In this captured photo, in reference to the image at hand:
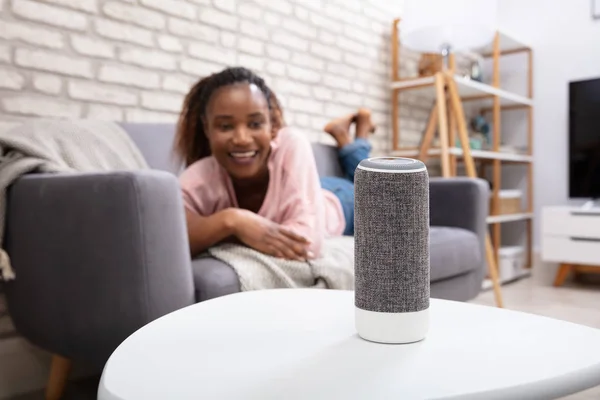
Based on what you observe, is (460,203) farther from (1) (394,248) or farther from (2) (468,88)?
(1) (394,248)

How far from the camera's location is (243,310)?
73 cm

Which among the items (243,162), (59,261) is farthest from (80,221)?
(243,162)

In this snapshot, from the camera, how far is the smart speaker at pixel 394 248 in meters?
0.54

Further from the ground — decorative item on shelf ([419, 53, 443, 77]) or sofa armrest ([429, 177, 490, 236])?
decorative item on shelf ([419, 53, 443, 77])

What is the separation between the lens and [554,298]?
2.68 m

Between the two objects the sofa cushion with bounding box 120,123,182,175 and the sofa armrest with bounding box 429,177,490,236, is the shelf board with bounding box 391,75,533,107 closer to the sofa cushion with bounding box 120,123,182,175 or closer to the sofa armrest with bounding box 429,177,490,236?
the sofa armrest with bounding box 429,177,490,236

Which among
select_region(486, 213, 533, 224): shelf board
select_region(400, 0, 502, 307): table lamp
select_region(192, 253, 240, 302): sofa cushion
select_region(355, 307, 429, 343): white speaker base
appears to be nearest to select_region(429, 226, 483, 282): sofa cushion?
select_region(400, 0, 502, 307): table lamp

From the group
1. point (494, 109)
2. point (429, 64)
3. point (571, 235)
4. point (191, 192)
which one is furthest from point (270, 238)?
point (494, 109)

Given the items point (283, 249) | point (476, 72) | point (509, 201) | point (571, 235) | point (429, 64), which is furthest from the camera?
point (476, 72)

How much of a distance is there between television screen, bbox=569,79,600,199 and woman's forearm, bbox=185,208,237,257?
8.41ft

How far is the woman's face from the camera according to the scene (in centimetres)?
133

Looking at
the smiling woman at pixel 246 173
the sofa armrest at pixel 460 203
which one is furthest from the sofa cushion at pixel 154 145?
the sofa armrest at pixel 460 203

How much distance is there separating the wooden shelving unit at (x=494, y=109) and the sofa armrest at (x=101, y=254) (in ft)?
6.58

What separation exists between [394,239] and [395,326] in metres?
0.09
